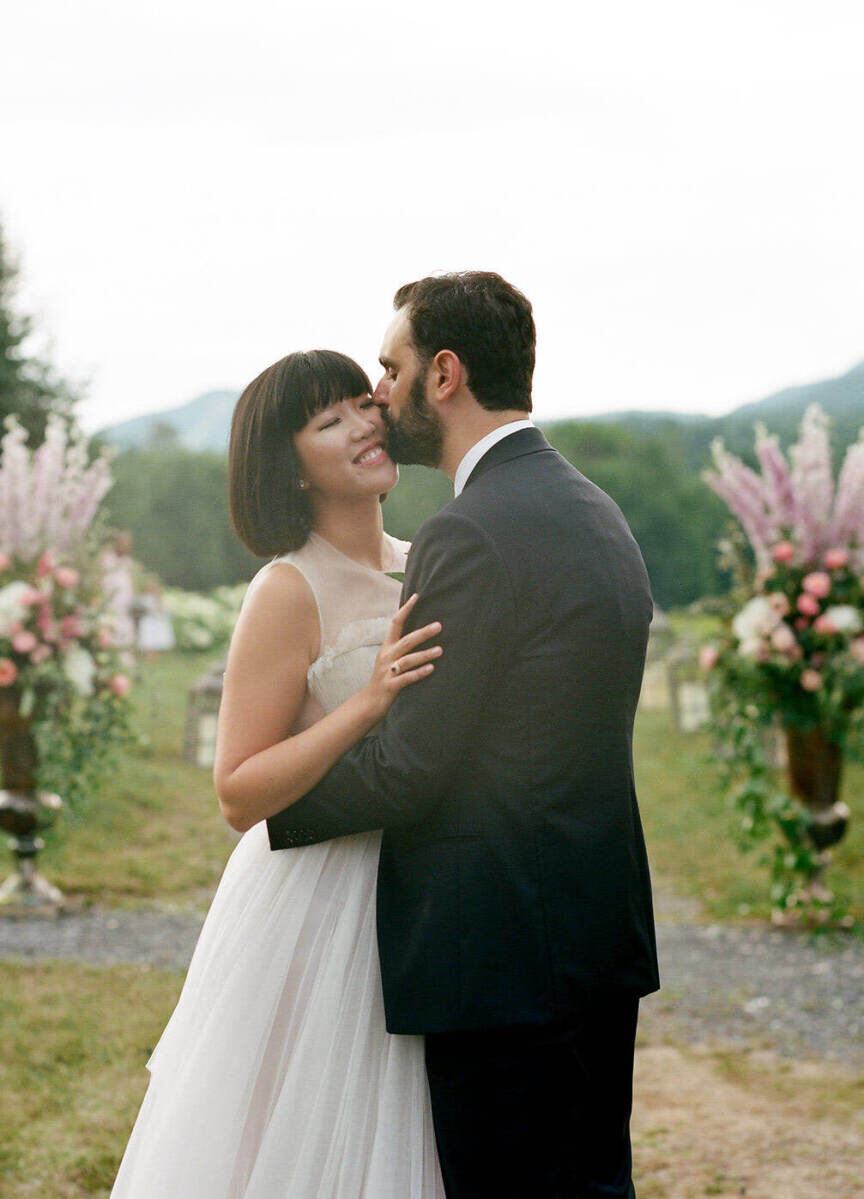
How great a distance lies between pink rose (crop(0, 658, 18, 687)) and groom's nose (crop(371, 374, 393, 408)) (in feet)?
16.0

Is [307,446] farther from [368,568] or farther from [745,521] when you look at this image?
[745,521]

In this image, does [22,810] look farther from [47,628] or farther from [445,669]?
[445,669]

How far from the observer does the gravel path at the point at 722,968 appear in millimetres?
5477

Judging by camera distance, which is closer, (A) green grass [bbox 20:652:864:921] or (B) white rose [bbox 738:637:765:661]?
(B) white rose [bbox 738:637:765:661]

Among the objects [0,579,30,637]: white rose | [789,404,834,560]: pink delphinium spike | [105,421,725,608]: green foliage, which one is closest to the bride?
[789,404,834,560]: pink delphinium spike

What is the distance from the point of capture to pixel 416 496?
14.7 meters

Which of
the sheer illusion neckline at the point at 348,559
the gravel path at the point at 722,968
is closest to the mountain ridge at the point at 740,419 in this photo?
the gravel path at the point at 722,968

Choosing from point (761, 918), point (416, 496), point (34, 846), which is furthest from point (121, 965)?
point (416, 496)

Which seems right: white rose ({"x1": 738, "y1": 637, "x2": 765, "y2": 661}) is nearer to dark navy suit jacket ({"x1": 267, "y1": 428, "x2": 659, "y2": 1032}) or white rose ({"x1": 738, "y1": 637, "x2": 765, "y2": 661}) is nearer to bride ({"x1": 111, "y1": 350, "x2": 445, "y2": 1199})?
bride ({"x1": 111, "y1": 350, "x2": 445, "y2": 1199})

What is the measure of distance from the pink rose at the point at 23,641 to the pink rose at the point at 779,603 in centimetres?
394

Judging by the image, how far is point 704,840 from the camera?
9.18m

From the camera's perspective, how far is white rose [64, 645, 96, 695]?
7230 mm

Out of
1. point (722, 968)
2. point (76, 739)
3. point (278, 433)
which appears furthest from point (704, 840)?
point (278, 433)

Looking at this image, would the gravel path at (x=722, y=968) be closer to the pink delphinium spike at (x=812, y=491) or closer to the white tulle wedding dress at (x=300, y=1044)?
the pink delphinium spike at (x=812, y=491)
